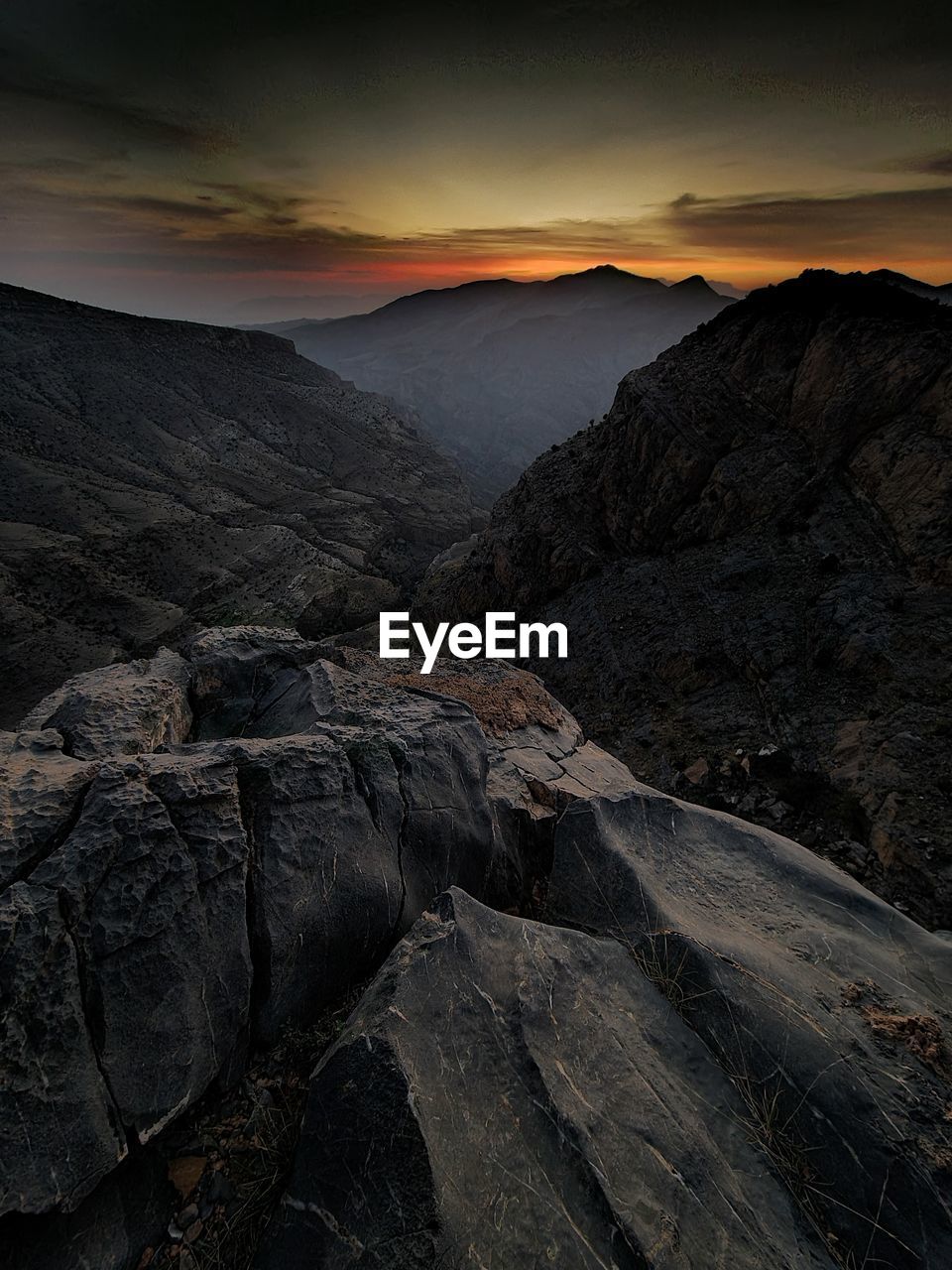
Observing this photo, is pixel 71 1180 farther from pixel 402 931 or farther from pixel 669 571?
pixel 669 571

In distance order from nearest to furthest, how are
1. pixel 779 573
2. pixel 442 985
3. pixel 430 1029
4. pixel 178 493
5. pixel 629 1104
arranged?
pixel 629 1104 → pixel 430 1029 → pixel 442 985 → pixel 779 573 → pixel 178 493

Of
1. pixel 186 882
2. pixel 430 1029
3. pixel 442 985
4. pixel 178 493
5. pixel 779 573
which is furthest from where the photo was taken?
pixel 178 493

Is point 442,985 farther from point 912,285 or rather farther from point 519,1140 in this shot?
point 912,285

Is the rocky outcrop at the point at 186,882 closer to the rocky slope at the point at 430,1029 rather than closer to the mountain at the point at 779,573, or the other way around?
the rocky slope at the point at 430,1029

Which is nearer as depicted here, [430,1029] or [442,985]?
[430,1029]

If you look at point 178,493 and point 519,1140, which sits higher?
point 519,1140

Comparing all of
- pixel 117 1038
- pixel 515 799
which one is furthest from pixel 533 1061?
pixel 515 799

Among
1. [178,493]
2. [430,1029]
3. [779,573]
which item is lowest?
[178,493]

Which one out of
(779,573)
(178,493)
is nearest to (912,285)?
(779,573)
